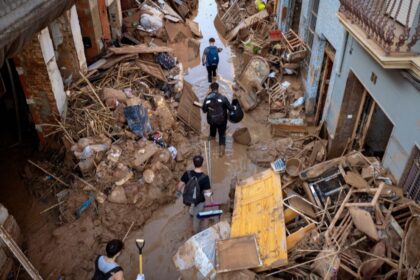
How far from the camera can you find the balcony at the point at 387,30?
16.3ft

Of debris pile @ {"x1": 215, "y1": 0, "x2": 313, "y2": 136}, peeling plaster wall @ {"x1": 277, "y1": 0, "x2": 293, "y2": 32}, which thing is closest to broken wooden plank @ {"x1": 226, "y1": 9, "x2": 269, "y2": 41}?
debris pile @ {"x1": 215, "y1": 0, "x2": 313, "y2": 136}

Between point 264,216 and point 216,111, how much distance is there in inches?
157

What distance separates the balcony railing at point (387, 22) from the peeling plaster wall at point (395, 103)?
1.55 ft

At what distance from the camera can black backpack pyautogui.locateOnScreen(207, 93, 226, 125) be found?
9.03m

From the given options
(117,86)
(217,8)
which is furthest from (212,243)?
(217,8)

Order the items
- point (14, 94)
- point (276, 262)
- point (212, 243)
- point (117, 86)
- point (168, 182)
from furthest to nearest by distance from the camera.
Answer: point (117, 86) < point (14, 94) < point (168, 182) < point (212, 243) < point (276, 262)

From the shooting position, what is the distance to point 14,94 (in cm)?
928

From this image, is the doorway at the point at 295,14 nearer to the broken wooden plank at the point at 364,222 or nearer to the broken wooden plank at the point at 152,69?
the broken wooden plank at the point at 152,69

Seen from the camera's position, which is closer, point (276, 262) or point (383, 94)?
point (276, 262)

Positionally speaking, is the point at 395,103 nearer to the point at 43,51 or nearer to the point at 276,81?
the point at 276,81

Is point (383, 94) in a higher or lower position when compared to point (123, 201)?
higher

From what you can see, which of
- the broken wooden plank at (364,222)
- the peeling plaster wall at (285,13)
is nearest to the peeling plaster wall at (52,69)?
the broken wooden plank at (364,222)

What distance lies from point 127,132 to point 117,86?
2136mm

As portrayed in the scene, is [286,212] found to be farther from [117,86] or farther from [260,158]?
[117,86]
